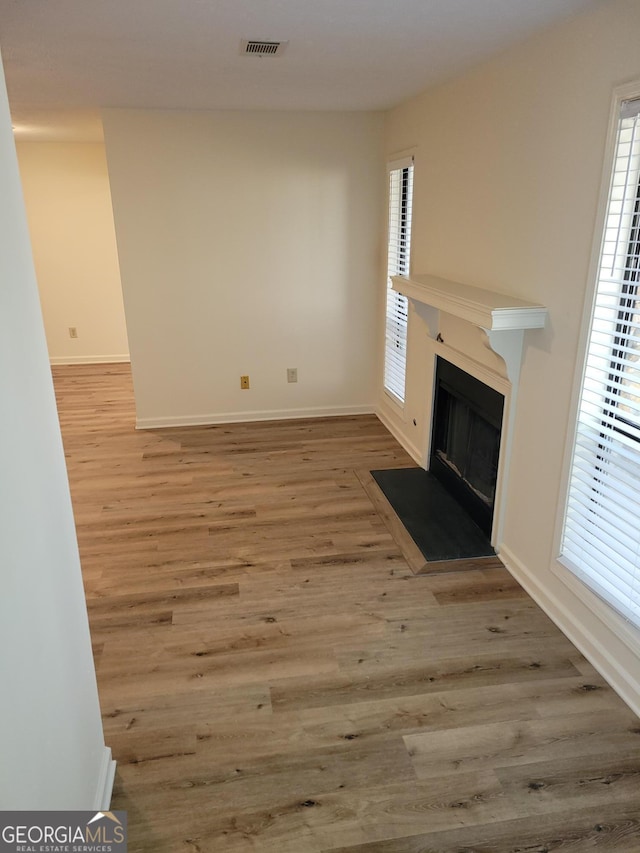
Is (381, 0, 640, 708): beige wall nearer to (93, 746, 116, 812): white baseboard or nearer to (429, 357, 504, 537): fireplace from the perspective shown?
(429, 357, 504, 537): fireplace

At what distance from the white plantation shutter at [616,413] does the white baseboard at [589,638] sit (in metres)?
0.19

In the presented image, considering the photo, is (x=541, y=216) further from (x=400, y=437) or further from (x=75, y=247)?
(x=75, y=247)

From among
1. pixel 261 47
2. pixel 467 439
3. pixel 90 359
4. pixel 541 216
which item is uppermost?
pixel 261 47

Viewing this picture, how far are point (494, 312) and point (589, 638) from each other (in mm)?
1379

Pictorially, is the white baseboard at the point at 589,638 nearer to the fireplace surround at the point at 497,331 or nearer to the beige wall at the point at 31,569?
the fireplace surround at the point at 497,331

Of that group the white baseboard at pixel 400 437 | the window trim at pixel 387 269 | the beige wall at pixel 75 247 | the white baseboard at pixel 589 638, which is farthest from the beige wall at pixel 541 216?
the beige wall at pixel 75 247

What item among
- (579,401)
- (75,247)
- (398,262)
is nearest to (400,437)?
(398,262)

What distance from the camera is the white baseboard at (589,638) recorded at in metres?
2.24

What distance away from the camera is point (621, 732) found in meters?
2.11

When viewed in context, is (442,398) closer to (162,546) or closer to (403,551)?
(403,551)

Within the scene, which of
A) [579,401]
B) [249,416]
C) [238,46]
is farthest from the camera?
[249,416]

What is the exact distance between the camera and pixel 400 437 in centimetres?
477

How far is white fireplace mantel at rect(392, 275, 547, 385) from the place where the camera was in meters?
2.60

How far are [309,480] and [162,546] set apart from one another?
1.14 metres
